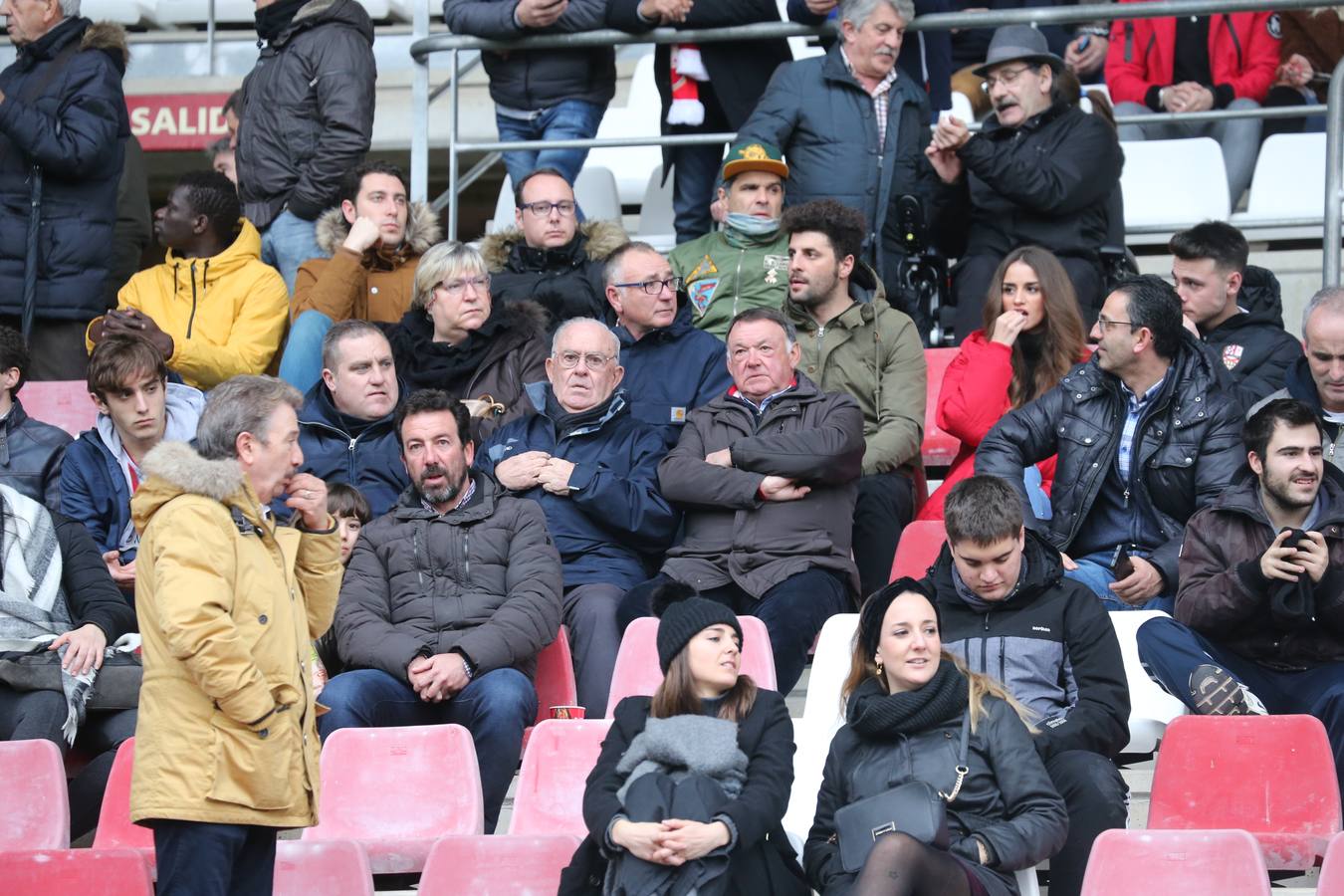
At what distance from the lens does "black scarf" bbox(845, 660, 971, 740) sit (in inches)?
167

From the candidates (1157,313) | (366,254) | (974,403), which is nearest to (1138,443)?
(1157,313)

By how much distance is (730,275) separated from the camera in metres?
7.05

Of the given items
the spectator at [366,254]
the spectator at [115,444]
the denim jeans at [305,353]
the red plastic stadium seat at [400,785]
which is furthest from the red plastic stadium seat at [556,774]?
the spectator at [366,254]

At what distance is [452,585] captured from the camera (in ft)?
17.7

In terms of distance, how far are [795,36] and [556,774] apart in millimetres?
3900

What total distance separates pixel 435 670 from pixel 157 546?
1217mm

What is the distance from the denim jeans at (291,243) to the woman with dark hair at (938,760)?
3873mm

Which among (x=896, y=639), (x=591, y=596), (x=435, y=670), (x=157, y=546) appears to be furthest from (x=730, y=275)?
(x=157, y=546)

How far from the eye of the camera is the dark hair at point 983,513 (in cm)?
475

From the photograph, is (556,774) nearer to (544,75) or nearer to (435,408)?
(435,408)

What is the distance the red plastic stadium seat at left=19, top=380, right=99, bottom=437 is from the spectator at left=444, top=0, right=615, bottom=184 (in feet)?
6.17

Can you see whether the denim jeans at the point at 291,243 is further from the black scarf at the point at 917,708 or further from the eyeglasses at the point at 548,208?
the black scarf at the point at 917,708

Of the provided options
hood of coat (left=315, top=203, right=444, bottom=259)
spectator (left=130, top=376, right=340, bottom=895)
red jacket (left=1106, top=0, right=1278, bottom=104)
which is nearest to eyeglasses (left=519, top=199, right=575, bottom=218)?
hood of coat (left=315, top=203, right=444, bottom=259)

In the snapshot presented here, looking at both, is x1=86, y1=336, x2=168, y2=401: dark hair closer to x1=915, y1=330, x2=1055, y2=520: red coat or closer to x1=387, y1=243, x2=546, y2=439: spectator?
x1=387, y1=243, x2=546, y2=439: spectator
